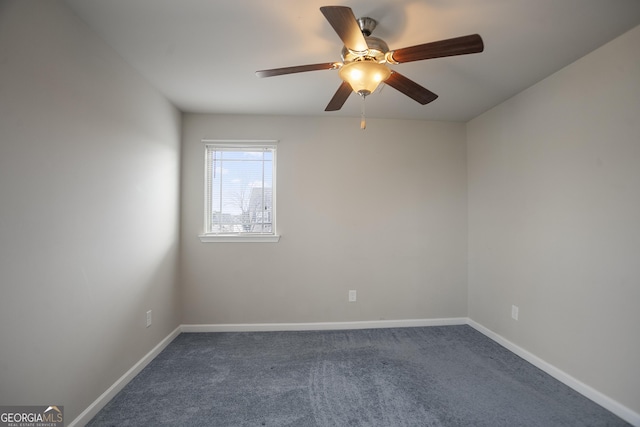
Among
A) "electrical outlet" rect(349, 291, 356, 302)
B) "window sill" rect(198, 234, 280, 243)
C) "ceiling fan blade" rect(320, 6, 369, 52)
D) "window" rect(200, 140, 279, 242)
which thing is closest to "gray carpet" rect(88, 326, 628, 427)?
"electrical outlet" rect(349, 291, 356, 302)

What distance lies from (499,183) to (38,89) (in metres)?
3.57

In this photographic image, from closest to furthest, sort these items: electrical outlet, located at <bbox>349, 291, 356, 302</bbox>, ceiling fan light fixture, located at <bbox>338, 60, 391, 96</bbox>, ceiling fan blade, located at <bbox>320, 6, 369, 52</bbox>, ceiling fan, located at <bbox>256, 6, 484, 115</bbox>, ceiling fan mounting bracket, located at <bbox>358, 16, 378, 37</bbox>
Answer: ceiling fan blade, located at <bbox>320, 6, 369, 52</bbox>
ceiling fan, located at <bbox>256, 6, 484, 115</bbox>
ceiling fan light fixture, located at <bbox>338, 60, 391, 96</bbox>
ceiling fan mounting bracket, located at <bbox>358, 16, 378, 37</bbox>
electrical outlet, located at <bbox>349, 291, 356, 302</bbox>

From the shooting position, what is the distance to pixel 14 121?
48.9 inches

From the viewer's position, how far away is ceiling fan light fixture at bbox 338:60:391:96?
1443 mm

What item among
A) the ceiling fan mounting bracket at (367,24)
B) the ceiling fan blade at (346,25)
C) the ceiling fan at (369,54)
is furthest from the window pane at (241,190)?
the ceiling fan blade at (346,25)

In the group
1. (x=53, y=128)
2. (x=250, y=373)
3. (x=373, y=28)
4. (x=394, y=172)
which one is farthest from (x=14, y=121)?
(x=394, y=172)

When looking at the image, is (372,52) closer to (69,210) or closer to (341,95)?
(341,95)

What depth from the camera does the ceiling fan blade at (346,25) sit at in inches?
43.1

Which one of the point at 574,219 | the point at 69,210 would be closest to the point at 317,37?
the point at 69,210

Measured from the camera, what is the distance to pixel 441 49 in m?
1.31

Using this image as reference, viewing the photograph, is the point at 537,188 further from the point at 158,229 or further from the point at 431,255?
the point at 158,229

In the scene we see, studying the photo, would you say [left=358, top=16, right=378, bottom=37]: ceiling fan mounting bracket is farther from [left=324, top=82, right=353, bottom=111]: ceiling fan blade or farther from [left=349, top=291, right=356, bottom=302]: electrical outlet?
[left=349, top=291, right=356, bottom=302]: electrical outlet

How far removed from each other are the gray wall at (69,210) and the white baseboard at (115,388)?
4cm

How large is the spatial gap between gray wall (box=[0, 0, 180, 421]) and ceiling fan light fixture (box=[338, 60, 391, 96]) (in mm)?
1537
